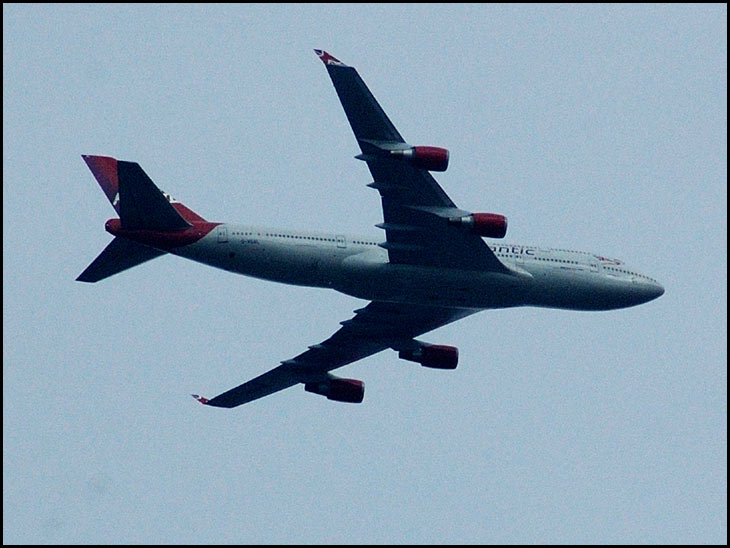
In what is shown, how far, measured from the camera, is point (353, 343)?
75938 mm

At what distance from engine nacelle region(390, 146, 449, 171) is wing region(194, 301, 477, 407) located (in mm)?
10709

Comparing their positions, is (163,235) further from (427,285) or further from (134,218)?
(427,285)

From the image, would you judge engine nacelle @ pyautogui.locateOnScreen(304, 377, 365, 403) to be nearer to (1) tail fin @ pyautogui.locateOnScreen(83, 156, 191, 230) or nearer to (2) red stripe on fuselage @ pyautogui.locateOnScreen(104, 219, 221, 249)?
(2) red stripe on fuselage @ pyautogui.locateOnScreen(104, 219, 221, 249)

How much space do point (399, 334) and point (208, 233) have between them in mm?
12540

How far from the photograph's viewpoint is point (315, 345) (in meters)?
76.1

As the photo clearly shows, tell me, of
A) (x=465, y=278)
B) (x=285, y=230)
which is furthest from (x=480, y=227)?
(x=285, y=230)

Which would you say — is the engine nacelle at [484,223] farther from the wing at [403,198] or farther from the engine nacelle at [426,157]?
the engine nacelle at [426,157]

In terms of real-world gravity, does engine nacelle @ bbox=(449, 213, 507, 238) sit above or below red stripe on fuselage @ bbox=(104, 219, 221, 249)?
above

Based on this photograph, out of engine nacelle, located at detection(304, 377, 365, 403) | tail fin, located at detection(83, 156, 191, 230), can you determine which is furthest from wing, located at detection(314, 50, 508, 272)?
engine nacelle, located at detection(304, 377, 365, 403)

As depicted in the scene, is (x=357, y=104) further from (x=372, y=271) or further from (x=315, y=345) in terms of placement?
(x=315, y=345)

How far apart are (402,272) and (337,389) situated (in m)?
10.7

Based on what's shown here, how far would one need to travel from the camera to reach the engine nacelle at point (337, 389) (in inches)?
3022

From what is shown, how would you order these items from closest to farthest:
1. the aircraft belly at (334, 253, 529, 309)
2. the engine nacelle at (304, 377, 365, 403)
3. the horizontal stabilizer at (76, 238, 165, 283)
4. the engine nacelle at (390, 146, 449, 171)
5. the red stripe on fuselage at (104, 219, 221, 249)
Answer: the engine nacelle at (390, 146, 449, 171)
the red stripe on fuselage at (104, 219, 221, 249)
the horizontal stabilizer at (76, 238, 165, 283)
the aircraft belly at (334, 253, 529, 309)
the engine nacelle at (304, 377, 365, 403)

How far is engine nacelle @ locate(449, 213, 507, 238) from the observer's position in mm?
67000
